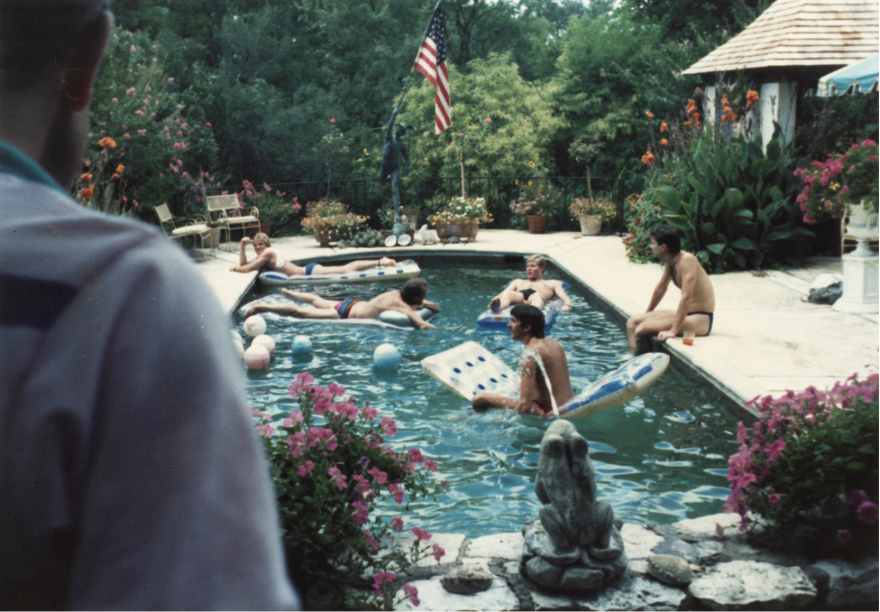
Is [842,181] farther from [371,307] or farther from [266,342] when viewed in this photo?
[266,342]

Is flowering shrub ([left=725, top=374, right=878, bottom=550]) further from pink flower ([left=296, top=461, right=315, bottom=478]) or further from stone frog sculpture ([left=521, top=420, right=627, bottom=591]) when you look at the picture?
pink flower ([left=296, top=461, right=315, bottom=478])

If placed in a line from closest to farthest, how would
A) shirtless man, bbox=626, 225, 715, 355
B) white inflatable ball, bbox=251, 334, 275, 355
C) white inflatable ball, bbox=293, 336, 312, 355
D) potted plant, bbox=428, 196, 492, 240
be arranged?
shirtless man, bbox=626, 225, 715, 355, white inflatable ball, bbox=251, 334, 275, 355, white inflatable ball, bbox=293, 336, 312, 355, potted plant, bbox=428, 196, 492, 240

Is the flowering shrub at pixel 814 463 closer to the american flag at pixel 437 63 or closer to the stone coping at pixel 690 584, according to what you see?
the stone coping at pixel 690 584

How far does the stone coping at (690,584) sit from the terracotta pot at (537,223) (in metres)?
15.5

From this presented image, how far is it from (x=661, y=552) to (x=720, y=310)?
6.13 meters

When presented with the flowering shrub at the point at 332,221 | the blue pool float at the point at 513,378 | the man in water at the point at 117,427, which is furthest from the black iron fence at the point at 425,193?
Result: the man in water at the point at 117,427

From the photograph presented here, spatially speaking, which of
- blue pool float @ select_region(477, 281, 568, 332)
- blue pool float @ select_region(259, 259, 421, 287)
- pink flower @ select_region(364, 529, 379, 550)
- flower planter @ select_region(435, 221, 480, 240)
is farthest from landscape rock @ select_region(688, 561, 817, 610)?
flower planter @ select_region(435, 221, 480, 240)

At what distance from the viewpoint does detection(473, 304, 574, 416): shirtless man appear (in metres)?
5.93

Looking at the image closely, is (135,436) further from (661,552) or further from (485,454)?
(485,454)

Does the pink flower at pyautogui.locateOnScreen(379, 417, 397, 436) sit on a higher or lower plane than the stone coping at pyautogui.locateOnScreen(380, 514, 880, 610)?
higher

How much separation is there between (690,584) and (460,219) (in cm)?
1428

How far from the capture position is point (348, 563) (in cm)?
330

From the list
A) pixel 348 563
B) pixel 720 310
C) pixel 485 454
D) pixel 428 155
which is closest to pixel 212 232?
pixel 428 155

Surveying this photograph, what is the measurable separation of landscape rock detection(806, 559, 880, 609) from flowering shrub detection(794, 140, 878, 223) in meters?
6.67
